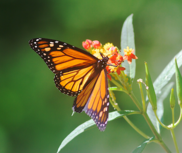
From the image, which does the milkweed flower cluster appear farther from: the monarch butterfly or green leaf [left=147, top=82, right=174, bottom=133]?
green leaf [left=147, top=82, right=174, bottom=133]

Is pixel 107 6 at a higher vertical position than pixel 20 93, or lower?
higher

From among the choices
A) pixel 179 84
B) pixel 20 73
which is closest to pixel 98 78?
pixel 179 84

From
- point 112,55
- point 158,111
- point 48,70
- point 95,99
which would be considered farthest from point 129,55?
point 48,70

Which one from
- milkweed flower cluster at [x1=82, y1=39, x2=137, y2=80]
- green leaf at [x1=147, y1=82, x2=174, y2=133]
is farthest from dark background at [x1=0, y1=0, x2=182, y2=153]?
milkweed flower cluster at [x1=82, y1=39, x2=137, y2=80]

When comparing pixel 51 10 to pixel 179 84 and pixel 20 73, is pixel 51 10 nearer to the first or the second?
pixel 20 73

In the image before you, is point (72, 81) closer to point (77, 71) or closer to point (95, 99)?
point (77, 71)

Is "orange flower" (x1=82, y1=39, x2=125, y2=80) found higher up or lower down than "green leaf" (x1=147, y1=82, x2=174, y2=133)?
higher up

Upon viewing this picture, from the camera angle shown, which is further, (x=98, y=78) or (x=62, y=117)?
(x=62, y=117)
